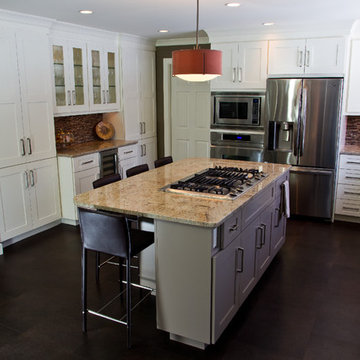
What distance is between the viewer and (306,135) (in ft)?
16.4

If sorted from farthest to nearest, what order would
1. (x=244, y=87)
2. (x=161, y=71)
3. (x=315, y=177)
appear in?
1. (x=161, y=71)
2. (x=244, y=87)
3. (x=315, y=177)

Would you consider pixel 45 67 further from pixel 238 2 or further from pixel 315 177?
pixel 315 177

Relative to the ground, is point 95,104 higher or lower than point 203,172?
higher

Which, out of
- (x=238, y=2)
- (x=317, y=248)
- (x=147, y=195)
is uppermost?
(x=238, y=2)

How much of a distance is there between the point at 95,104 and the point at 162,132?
1.63 metres

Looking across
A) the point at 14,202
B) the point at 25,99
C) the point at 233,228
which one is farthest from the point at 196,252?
the point at 25,99

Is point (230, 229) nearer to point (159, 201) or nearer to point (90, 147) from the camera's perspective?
point (159, 201)

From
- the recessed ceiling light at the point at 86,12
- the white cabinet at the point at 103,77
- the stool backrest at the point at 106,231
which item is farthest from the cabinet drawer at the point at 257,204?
the white cabinet at the point at 103,77

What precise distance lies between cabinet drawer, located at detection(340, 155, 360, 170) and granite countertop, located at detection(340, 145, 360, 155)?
5 cm

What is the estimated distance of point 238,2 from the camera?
3.63 m

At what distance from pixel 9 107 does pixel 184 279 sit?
280 centimetres

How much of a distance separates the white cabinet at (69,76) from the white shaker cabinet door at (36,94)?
20 centimetres

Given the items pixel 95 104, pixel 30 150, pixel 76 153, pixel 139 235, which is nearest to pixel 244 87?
pixel 95 104

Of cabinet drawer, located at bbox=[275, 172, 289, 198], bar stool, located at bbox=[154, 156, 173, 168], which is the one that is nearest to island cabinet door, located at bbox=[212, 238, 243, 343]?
cabinet drawer, located at bbox=[275, 172, 289, 198]
